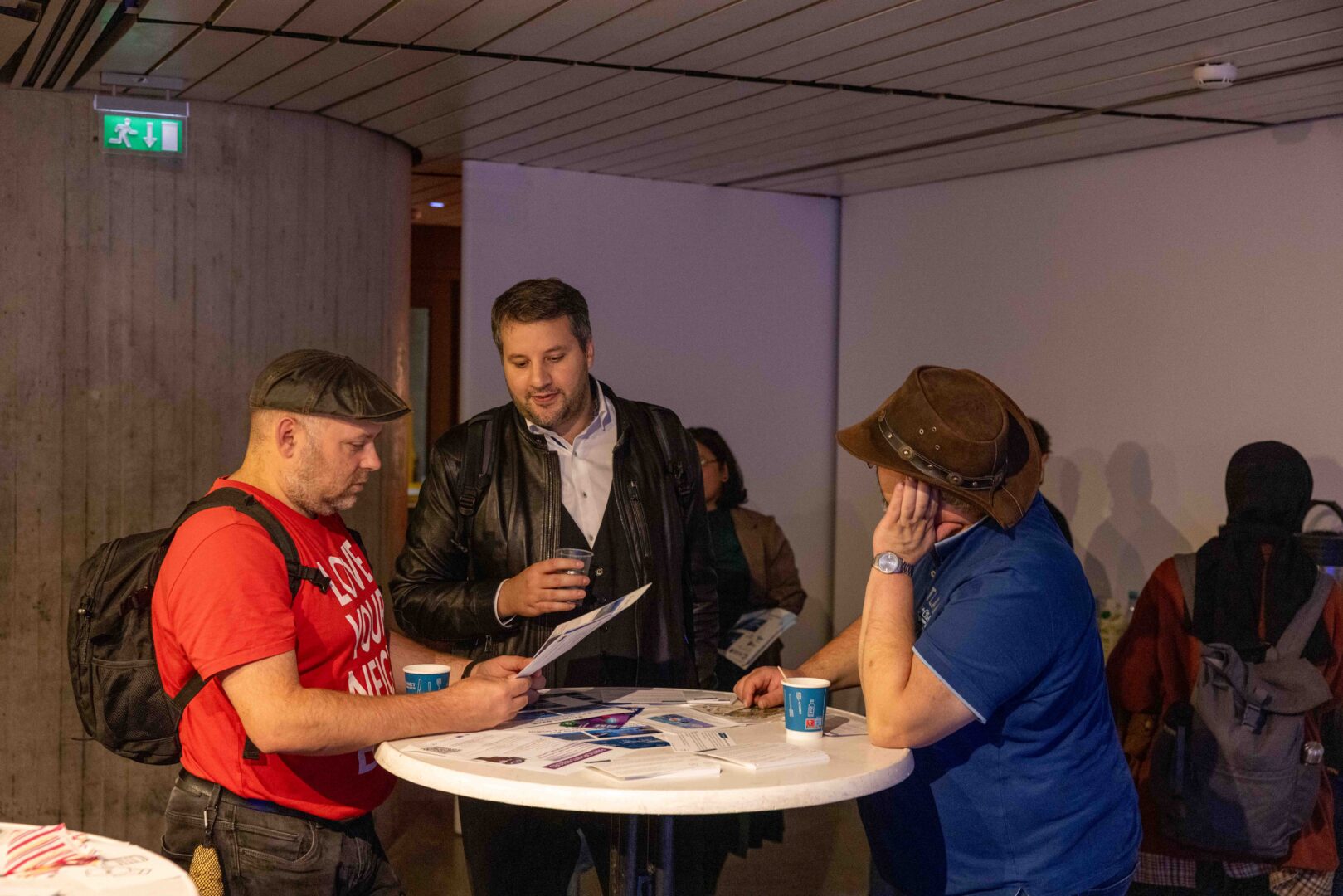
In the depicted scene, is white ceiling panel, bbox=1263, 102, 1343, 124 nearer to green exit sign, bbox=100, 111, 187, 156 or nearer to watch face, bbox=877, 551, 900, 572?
watch face, bbox=877, 551, 900, 572

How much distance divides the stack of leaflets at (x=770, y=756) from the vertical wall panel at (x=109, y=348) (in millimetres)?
3008

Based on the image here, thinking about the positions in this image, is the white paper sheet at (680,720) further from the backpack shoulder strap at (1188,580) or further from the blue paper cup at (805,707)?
the backpack shoulder strap at (1188,580)

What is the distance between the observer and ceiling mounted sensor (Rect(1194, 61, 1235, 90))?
3.91m

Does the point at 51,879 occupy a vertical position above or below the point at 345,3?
below

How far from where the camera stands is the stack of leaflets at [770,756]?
2145mm

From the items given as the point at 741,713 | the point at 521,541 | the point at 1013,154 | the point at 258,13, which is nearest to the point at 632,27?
the point at 258,13

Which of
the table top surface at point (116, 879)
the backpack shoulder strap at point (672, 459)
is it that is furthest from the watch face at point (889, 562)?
the table top surface at point (116, 879)

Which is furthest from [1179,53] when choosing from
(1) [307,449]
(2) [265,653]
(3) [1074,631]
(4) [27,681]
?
(4) [27,681]

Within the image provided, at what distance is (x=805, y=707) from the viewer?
7.73ft

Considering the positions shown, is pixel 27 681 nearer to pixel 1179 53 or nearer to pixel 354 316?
pixel 354 316

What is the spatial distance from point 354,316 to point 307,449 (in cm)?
286

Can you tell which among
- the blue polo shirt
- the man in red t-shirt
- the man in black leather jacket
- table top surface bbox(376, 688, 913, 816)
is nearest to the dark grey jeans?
the man in red t-shirt

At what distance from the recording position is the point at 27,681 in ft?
14.6

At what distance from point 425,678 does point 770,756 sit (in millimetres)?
652
